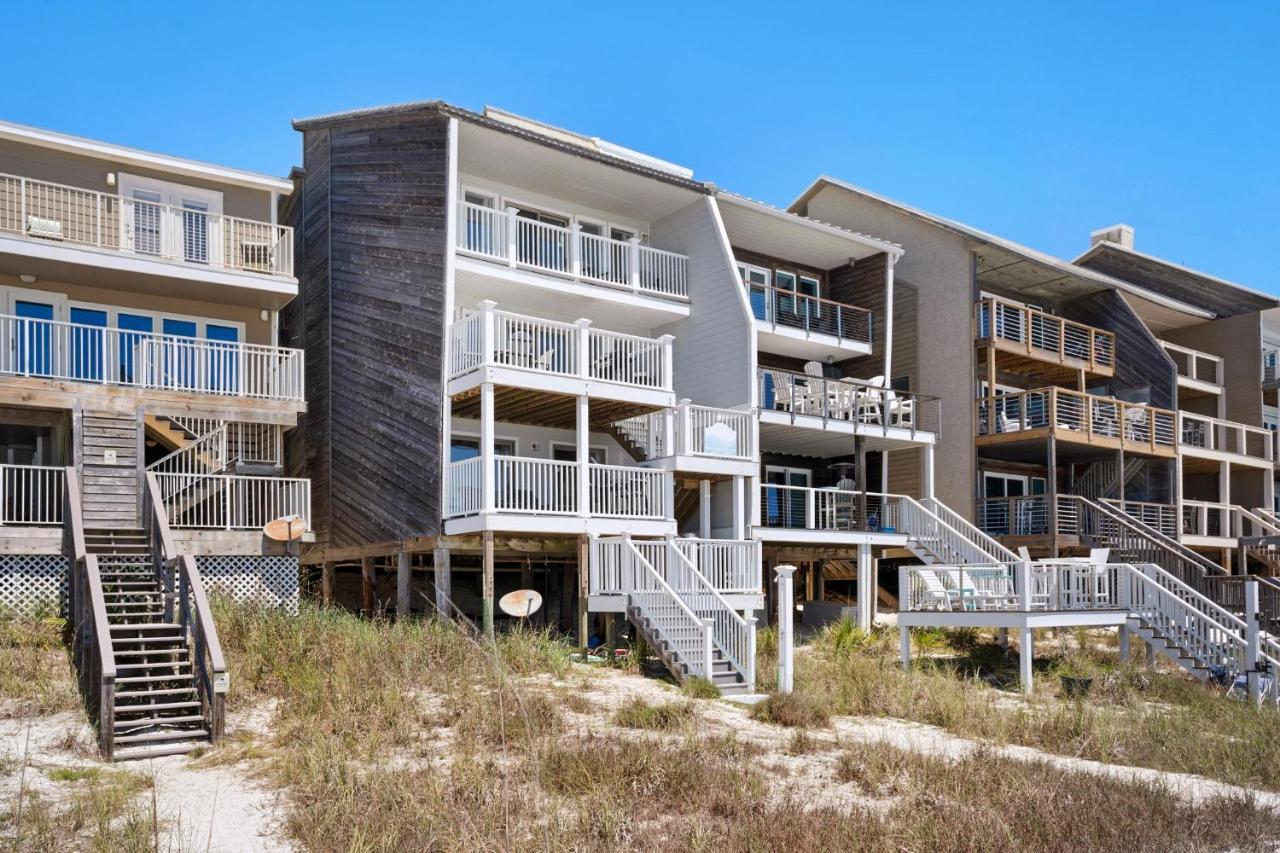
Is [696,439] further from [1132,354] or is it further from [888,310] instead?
[1132,354]

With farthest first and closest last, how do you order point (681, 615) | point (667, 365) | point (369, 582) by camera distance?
point (369, 582) < point (667, 365) < point (681, 615)

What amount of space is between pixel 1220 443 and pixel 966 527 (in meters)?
12.1

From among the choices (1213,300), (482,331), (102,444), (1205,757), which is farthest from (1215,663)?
(1213,300)

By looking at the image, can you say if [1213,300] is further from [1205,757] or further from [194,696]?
[194,696]

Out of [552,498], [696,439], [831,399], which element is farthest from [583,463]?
[831,399]

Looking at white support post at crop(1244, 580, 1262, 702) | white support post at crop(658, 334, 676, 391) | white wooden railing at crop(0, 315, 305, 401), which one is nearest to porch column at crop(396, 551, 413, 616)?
white wooden railing at crop(0, 315, 305, 401)

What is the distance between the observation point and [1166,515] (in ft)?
110

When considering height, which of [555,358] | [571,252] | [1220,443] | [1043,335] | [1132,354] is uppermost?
[571,252]

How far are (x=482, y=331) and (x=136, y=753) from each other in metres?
10.3

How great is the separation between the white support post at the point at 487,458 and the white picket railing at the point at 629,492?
215cm

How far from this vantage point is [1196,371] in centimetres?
4050

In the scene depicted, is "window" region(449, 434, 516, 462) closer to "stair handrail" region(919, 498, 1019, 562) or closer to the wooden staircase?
the wooden staircase

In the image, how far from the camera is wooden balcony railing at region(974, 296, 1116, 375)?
31234 mm

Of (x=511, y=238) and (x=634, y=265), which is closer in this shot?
(x=511, y=238)
